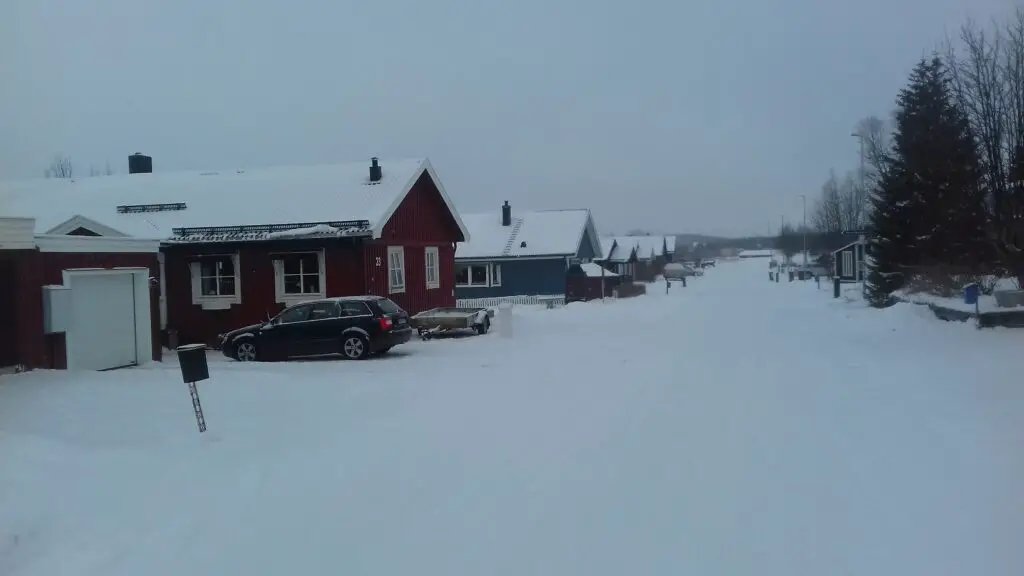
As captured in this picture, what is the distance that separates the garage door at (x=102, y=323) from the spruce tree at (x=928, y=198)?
20480 mm

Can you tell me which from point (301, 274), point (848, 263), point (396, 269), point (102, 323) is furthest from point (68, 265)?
point (848, 263)

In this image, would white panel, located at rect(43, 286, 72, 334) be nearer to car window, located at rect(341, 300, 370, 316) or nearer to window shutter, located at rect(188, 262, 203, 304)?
car window, located at rect(341, 300, 370, 316)

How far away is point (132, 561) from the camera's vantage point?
6.29m

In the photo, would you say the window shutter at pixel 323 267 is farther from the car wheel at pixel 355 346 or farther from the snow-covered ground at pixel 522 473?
the snow-covered ground at pixel 522 473

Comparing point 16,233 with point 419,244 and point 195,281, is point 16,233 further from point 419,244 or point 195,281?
point 419,244

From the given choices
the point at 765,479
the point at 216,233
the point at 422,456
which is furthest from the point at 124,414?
the point at 216,233

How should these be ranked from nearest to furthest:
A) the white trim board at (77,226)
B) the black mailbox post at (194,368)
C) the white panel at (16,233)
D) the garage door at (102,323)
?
1. the black mailbox post at (194,368)
2. the white panel at (16,233)
3. the garage door at (102,323)
4. the white trim board at (77,226)

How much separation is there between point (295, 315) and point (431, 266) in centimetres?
985

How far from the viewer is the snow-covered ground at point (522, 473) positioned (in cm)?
629

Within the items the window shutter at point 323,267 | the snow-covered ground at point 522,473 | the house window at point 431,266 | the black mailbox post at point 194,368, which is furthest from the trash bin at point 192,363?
the house window at point 431,266

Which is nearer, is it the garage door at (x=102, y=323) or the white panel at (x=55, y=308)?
the white panel at (x=55, y=308)

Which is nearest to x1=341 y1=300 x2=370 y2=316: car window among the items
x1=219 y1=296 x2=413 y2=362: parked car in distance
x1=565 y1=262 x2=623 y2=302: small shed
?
x1=219 y1=296 x2=413 y2=362: parked car in distance

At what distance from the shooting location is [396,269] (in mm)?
26281

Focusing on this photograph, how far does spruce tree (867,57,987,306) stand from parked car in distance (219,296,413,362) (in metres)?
15.4
